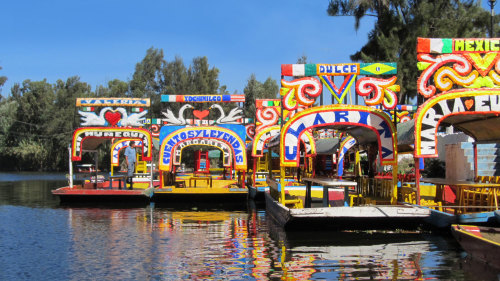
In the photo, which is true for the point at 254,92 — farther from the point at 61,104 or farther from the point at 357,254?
the point at 357,254

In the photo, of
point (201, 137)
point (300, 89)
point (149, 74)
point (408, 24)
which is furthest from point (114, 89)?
point (300, 89)

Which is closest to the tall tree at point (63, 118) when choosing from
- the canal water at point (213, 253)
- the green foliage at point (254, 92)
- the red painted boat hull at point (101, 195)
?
the green foliage at point (254, 92)

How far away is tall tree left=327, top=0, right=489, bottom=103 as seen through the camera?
35.5m

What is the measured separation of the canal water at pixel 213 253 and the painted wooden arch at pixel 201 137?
5603 millimetres

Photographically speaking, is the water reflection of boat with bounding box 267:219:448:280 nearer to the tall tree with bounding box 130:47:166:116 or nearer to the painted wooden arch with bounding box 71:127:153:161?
the painted wooden arch with bounding box 71:127:153:161

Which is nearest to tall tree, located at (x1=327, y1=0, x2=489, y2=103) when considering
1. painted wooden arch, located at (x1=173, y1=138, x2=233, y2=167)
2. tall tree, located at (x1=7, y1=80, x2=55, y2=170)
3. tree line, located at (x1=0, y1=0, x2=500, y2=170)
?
tree line, located at (x1=0, y1=0, x2=500, y2=170)

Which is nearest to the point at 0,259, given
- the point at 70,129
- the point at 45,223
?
the point at 45,223

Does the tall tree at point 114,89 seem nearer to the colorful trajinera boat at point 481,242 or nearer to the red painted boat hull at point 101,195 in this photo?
the red painted boat hull at point 101,195

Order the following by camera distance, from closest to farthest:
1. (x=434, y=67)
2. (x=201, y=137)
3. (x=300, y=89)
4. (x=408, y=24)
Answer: (x=434, y=67)
(x=300, y=89)
(x=201, y=137)
(x=408, y=24)

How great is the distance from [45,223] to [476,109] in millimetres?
12537

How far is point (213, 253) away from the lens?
40.5 feet

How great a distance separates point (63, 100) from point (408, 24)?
1964 inches

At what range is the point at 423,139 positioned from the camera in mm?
14453

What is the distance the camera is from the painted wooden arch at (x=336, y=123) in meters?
15.6
